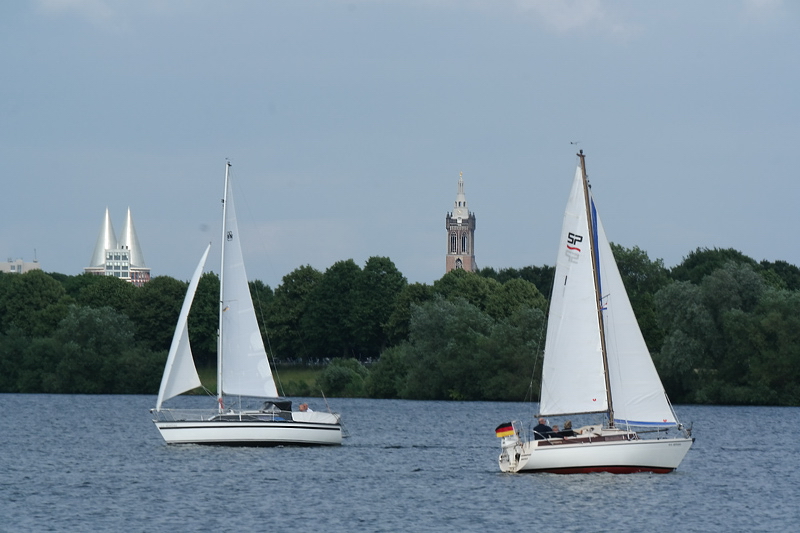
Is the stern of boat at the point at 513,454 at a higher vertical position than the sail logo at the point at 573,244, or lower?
lower

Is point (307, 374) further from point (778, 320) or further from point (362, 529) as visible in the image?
point (362, 529)

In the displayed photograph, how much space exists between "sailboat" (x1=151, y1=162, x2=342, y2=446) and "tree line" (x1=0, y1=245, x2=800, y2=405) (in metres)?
18.4

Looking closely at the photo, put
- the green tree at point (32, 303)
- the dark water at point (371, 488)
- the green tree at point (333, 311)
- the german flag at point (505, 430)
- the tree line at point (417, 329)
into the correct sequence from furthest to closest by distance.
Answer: the green tree at point (32, 303) < the green tree at point (333, 311) < the tree line at point (417, 329) < the german flag at point (505, 430) < the dark water at point (371, 488)

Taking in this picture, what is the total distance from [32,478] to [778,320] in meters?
57.0

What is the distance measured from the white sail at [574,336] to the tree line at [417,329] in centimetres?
3318

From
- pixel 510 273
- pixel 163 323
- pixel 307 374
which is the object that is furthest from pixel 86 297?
pixel 510 273

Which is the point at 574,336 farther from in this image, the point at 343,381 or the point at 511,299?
the point at 511,299

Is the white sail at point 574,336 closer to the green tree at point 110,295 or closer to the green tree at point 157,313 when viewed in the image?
the green tree at point 157,313

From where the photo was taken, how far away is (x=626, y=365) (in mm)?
41344

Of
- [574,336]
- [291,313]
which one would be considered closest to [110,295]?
[291,313]

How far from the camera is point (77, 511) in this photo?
36.4m

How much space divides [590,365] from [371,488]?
7841 millimetres

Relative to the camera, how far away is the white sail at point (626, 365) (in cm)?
4106

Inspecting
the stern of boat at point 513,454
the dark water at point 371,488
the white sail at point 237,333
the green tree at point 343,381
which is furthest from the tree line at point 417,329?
the stern of boat at point 513,454
